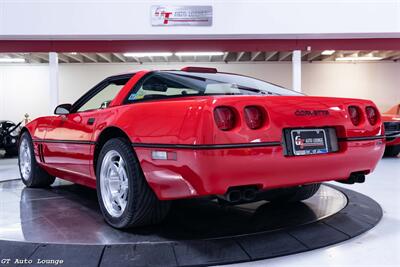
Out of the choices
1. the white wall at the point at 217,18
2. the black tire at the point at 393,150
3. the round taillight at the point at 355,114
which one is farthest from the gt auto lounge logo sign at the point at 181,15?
the round taillight at the point at 355,114

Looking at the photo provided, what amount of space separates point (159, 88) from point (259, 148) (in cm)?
90

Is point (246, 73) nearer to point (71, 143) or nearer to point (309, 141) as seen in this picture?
point (71, 143)

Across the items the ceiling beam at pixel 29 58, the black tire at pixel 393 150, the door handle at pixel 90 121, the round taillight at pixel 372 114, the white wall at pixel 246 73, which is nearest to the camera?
the round taillight at pixel 372 114

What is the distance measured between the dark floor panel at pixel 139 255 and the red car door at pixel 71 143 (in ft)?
2.79

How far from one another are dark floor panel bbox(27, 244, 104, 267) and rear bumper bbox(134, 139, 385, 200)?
47 centimetres

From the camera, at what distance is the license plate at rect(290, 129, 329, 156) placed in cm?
198

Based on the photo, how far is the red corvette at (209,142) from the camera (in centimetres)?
177

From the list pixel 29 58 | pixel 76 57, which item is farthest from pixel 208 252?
pixel 29 58

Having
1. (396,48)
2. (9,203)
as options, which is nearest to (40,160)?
(9,203)

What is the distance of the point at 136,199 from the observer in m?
2.12

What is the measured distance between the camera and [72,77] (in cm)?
1473

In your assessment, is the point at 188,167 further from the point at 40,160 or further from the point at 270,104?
the point at 40,160

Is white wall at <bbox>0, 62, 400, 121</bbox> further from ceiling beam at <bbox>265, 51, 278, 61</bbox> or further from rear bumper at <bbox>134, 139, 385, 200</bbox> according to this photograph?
rear bumper at <bbox>134, 139, 385, 200</bbox>

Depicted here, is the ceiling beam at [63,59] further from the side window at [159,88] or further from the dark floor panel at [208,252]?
the dark floor panel at [208,252]
